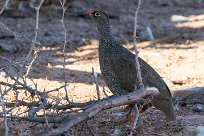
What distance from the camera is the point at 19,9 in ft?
47.2

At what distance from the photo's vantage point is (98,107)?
512cm

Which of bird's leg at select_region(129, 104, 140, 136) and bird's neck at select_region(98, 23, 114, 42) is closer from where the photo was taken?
bird's leg at select_region(129, 104, 140, 136)

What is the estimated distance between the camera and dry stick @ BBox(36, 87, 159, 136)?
483cm

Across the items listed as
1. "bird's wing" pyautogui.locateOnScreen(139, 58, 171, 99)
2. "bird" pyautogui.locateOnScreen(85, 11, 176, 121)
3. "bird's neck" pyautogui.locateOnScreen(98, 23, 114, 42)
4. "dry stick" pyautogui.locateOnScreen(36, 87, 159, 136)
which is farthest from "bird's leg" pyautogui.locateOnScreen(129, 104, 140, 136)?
"bird's neck" pyautogui.locateOnScreen(98, 23, 114, 42)

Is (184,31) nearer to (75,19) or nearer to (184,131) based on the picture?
(75,19)

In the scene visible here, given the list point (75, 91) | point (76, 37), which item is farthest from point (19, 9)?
point (75, 91)

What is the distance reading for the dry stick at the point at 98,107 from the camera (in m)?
4.83

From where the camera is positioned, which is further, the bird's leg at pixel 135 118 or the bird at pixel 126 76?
Result: the bird at pixel 126 76

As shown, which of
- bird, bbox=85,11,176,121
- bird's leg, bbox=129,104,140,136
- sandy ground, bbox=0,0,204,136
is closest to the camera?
bird's leg, bbox=129,104,140,136

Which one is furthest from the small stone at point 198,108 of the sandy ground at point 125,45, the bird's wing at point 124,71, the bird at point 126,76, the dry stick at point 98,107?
the dry stick at point 98,107

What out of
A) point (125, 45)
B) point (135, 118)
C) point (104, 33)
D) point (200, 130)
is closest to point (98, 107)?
point (135, 118)

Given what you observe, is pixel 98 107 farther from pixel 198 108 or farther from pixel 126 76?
pixel 198 108

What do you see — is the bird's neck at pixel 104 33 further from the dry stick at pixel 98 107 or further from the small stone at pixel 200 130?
the small stone at pixel 200 130

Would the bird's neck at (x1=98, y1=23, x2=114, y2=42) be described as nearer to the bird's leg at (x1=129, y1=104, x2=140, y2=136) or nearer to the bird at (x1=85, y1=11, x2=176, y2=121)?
the bird at (x1=85, y1=11, x2=176, y2=121)
